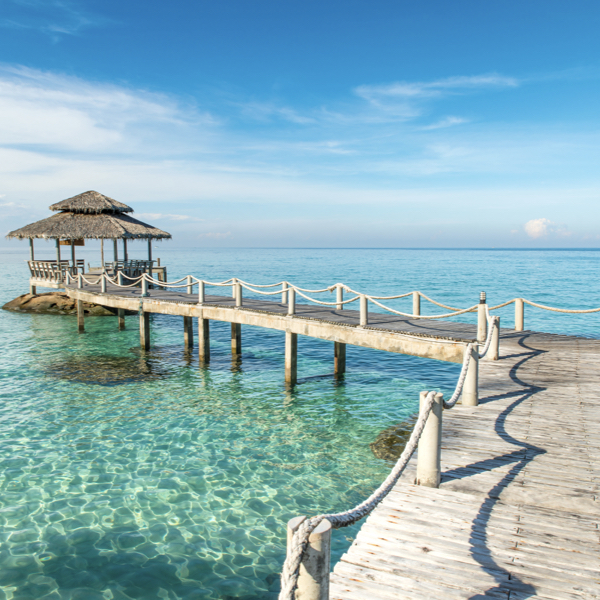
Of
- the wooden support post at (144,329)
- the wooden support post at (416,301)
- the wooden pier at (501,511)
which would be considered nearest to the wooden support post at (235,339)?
the wooden support post at (144,329)

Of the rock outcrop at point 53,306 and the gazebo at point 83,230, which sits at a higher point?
the gazebo at point 83,230

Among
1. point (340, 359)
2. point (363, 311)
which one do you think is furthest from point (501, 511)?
point (340, 359)

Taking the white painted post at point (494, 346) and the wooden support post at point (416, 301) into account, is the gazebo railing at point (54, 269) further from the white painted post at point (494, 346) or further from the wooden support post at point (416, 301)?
the white painted post at point (494, 346)

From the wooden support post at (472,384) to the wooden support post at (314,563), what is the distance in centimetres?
528

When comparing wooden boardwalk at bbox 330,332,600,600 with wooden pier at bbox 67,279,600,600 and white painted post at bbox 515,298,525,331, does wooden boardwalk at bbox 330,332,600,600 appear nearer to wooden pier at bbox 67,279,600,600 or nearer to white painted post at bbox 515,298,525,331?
wooden pier at bbox 67,279,600,600

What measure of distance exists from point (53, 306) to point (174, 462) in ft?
76.6

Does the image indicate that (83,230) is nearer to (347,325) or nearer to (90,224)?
(90,224)

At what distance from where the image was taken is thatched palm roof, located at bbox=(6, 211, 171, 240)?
83.4 ft

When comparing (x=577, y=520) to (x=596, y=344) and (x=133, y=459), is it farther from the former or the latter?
(x=596, y=344)

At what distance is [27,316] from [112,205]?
8238mm

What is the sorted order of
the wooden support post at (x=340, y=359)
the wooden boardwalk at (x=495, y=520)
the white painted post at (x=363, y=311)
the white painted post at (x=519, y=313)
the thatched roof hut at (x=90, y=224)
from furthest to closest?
the thatched roof hut at (x=90, y=224) < the wooden support post at (x=340, y=359) < the white painted post at (x=519, y=313) < the white painted post at (x=363, y=311) < the wooden boardwalk at (x=495, y=520)

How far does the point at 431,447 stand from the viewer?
464 cm

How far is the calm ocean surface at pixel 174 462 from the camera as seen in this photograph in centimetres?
599

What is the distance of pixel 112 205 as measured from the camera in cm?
2717
